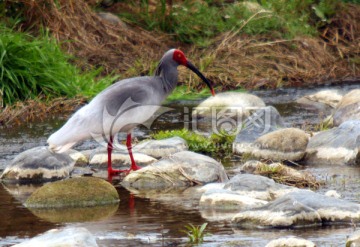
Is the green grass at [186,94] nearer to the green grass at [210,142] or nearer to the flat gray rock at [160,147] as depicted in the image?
the green grass at [210,142]

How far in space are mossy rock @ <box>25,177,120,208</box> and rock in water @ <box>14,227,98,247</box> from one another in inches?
60.9

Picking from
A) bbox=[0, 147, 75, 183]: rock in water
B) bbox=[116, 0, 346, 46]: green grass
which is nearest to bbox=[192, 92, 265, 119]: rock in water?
bbox=[116, 0, 346, 46]: green grass

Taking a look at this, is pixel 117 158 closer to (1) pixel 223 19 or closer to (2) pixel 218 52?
(2) pixel 218 52

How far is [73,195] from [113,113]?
61.0 inches

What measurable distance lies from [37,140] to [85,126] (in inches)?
90.9

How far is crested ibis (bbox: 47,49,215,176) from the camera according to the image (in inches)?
329

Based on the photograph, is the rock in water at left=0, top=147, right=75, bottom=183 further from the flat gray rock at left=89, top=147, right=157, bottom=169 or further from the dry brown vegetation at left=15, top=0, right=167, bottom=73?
the dry brown vegetation at left=15, top=0, right=167, bottom=73

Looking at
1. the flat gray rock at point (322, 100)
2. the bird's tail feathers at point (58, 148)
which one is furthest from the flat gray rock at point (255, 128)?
the flat gray rock at point (322, 100)

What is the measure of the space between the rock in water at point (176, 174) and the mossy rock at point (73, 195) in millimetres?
713

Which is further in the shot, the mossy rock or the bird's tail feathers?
the bird's tail feathers

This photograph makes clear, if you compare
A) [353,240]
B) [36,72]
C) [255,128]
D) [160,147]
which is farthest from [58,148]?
[36,72]

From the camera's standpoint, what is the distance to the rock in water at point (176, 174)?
26.8 feet

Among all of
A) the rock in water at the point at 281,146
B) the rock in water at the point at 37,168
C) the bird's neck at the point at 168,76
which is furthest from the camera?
the bird's neck at the point at 168,76

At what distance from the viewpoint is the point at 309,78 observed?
1473 centimetres
